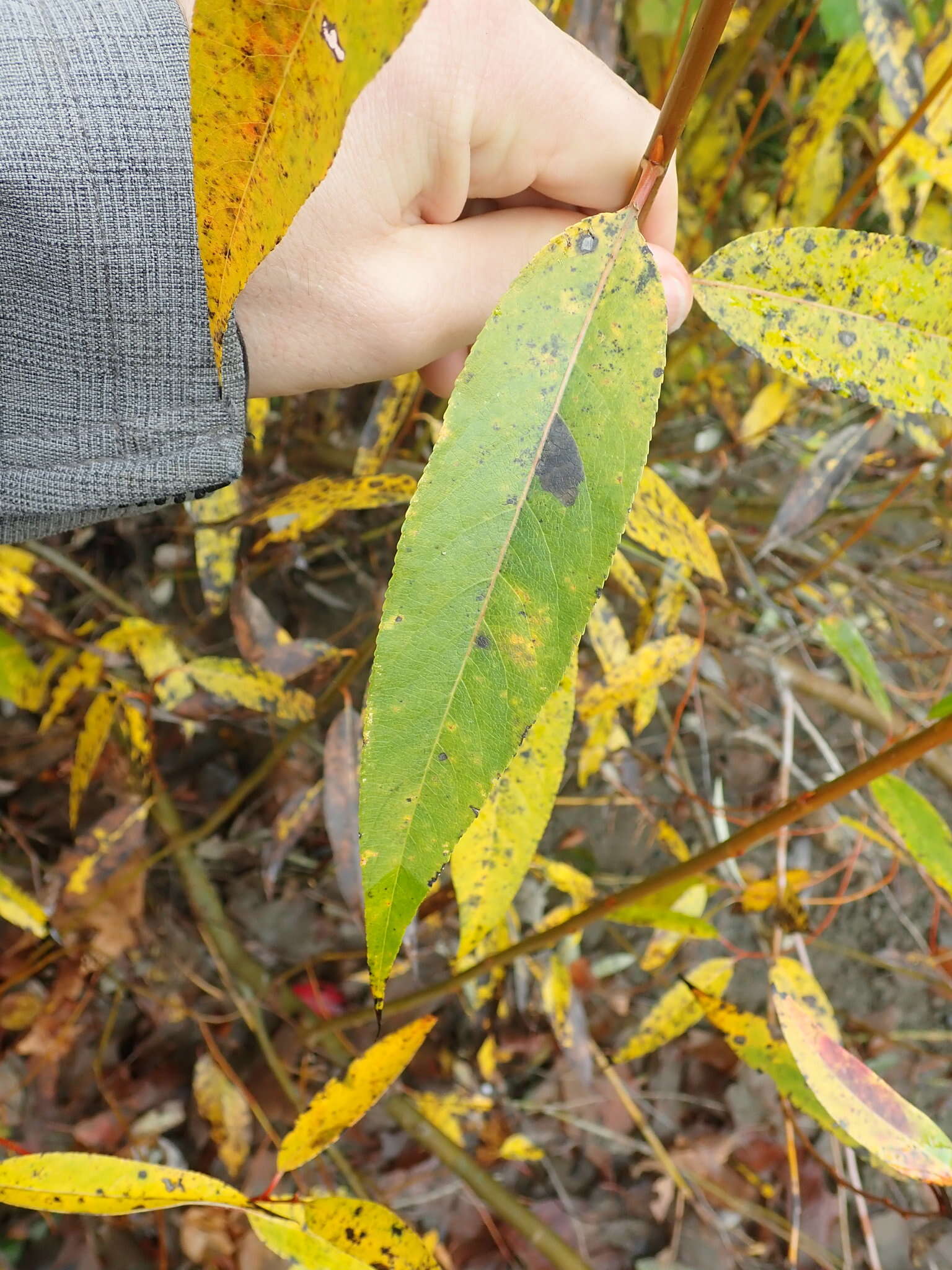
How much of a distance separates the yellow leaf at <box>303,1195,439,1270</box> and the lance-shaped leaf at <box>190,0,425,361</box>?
1.72ft

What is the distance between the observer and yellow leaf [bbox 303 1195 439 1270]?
536mm

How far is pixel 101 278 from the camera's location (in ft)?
1.67

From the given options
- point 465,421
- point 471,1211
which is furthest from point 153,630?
point 471,1211

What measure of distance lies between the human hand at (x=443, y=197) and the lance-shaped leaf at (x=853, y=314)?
0.38ft

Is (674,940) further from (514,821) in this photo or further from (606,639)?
(514,821)

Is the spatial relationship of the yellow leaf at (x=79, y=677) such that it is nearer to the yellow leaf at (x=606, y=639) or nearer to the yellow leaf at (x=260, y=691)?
the yellow leaf at (x=260, y=691)

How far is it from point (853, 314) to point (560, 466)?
227mm

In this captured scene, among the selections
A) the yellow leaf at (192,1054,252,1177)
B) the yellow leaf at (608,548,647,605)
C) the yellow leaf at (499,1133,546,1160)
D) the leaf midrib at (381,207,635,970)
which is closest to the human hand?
the leaf midrib at (381,207,635,970)

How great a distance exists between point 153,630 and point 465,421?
27.7 inches

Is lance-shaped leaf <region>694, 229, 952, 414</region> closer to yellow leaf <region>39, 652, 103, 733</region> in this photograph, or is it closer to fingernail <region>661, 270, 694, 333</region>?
fingernail <region>661, 270, 694, 333</region>

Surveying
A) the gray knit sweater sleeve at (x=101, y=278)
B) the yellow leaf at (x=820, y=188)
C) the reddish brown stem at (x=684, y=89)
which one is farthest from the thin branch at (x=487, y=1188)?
the yellow leaf at (x=820, y=188)

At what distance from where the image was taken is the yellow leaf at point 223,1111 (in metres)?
1.03

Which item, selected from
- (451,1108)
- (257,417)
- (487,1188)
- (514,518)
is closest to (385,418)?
(257,417)

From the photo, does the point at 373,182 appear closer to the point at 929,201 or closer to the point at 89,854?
the point at 89,854
